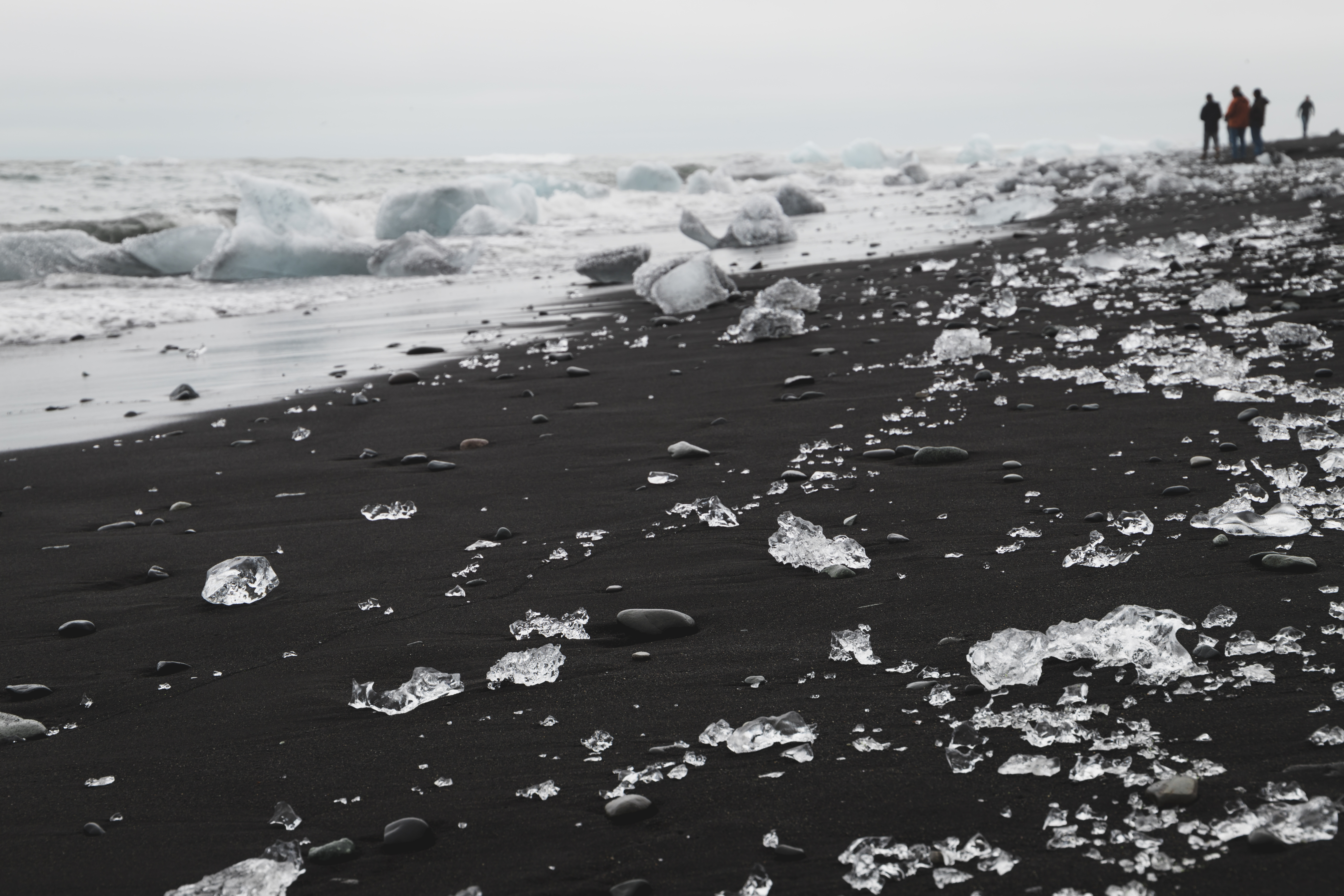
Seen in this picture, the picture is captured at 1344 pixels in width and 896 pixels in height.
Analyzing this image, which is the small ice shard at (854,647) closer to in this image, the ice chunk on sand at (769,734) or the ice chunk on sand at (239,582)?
the ice chunk on sand at (769,734)

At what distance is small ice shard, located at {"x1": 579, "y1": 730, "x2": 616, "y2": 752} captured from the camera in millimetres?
1747

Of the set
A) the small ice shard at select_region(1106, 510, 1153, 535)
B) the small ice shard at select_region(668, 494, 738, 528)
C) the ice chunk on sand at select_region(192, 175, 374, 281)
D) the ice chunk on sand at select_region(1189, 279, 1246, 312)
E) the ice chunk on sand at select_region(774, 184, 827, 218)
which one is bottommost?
the small ice shard at select_region(668, 494, 738, 528)

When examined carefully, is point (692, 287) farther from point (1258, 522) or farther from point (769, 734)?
point (769, 734)

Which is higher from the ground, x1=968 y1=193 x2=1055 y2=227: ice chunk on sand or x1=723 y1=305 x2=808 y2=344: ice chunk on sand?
x1=968 y1=193 x2=1055 y2=227: ice chunk on sand

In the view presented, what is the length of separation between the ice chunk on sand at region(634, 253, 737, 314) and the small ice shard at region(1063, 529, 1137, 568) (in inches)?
193

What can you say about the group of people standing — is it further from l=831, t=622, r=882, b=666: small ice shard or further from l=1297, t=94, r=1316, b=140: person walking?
l=831, t=622, r=882, b=666: small ice shard

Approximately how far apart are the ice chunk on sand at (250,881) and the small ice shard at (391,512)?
1762mm

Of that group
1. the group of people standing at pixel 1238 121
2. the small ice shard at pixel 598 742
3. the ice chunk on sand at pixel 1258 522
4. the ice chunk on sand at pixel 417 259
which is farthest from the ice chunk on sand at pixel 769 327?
the group of people standing at pixel 1238 121

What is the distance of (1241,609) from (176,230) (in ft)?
44.3

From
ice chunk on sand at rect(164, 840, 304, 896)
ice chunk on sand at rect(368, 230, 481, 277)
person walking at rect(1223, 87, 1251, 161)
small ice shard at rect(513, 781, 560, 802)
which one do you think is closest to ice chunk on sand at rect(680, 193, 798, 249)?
ice chunk on sand at rect(368, 230, 481, 277)

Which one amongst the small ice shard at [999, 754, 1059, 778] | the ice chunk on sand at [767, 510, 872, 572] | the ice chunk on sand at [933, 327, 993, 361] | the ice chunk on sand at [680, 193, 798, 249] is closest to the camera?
the small ice shard at [999, 754, 1059, 778]

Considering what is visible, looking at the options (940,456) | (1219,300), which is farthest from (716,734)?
(1219,300)

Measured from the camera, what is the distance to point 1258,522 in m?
2.41

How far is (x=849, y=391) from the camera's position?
4.32m
